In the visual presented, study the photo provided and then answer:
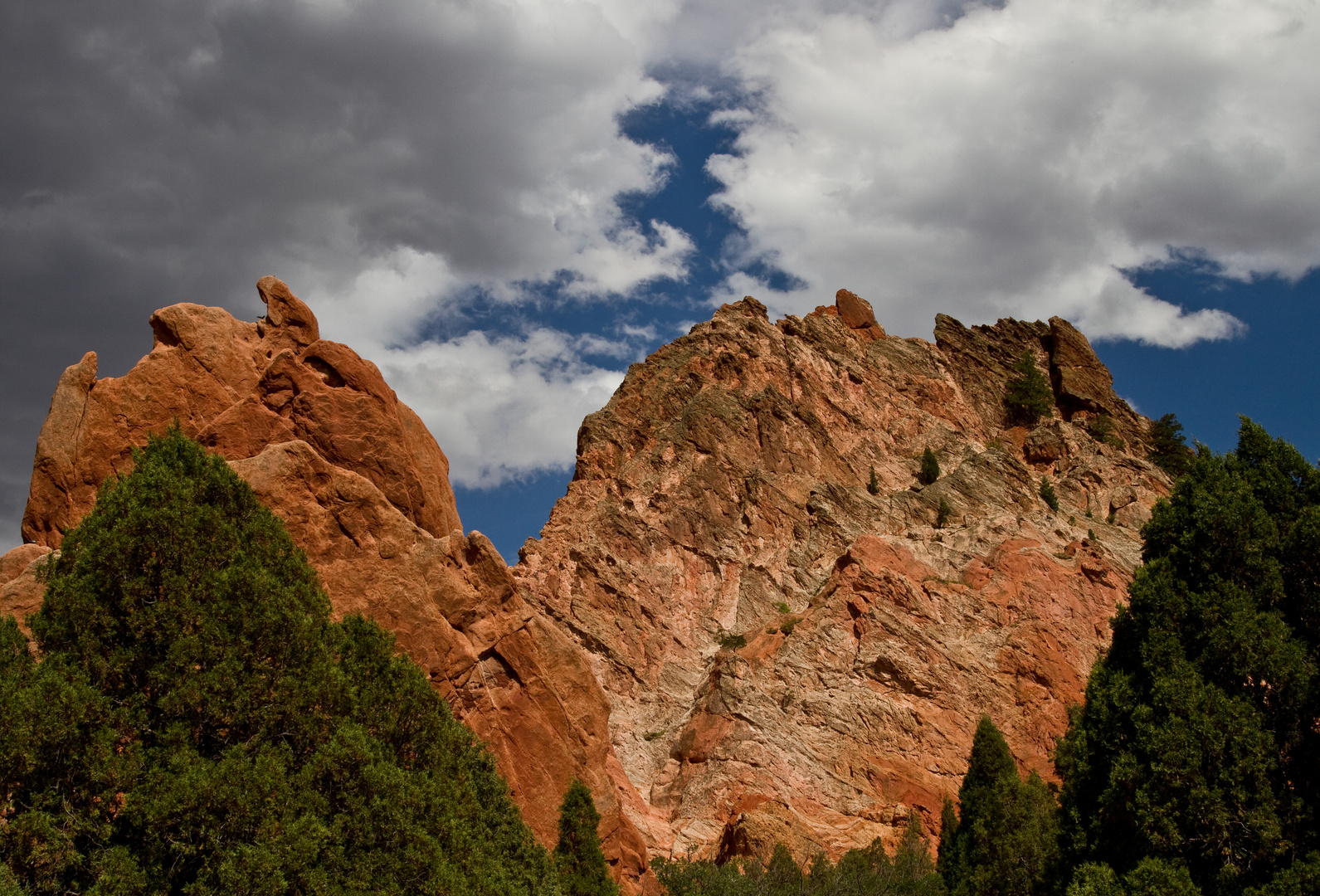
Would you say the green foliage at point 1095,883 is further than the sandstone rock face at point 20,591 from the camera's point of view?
No

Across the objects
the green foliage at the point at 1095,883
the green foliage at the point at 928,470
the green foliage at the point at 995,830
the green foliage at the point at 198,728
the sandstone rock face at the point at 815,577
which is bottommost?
the green foliage at the point at 198,728

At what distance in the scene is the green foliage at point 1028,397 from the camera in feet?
298

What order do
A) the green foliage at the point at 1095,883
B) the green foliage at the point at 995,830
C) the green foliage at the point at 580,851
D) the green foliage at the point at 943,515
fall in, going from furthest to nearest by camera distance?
1. the green foliage at the point at 943,515
2. the green foliage at the point at 995,830
3. the green foliage at the point at 580,851
4. the green foliage at the point at 1095,883

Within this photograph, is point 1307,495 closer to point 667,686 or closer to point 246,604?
point 246,604

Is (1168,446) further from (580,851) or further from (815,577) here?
(580,851)

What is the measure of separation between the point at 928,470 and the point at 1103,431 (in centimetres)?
2425

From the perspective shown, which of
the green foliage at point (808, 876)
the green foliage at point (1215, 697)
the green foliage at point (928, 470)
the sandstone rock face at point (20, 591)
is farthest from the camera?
the green foliage at point (928, 470)

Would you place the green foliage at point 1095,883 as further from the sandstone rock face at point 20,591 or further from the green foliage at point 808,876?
the sandstone rock face at point 20,591

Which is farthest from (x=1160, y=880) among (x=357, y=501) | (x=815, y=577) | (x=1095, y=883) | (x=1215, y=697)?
(x=815, y=577)

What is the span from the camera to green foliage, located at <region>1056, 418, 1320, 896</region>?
17078mm

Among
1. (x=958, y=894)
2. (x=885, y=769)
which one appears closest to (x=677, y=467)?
(x=885, y=769)

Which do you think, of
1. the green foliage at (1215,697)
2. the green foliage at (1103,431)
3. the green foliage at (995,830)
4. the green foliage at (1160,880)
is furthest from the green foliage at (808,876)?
the green foliage at (1103,431)

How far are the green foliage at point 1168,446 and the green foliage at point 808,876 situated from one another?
57697 mm

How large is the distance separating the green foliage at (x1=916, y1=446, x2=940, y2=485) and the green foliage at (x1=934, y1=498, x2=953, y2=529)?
212 inches
